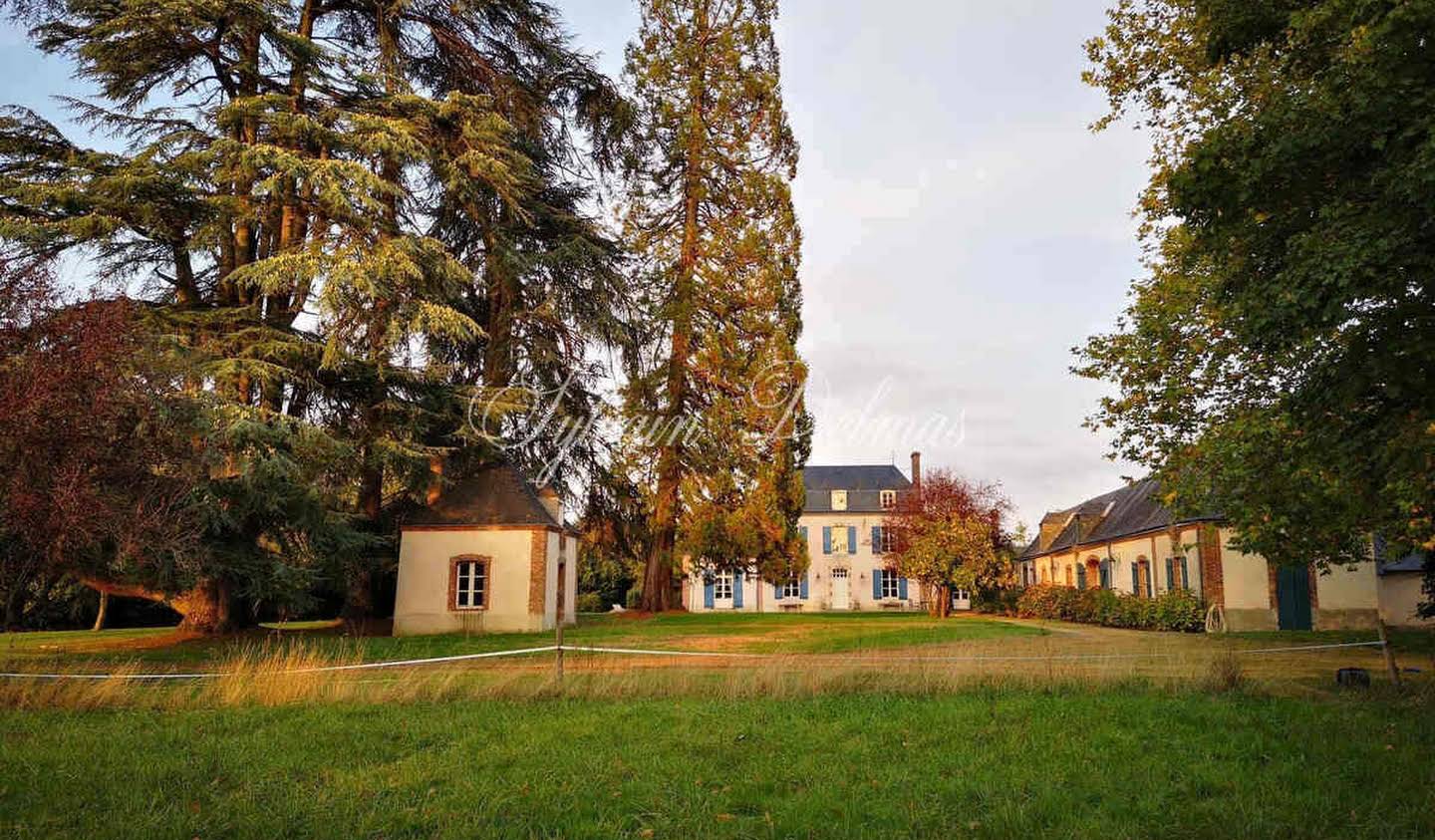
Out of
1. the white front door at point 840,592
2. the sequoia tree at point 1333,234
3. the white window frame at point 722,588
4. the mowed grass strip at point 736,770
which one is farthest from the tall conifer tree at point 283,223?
the white front door at point 840,592

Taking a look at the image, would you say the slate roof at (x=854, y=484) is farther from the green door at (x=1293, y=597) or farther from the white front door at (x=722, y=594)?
the green door at (x=1293, y=597)

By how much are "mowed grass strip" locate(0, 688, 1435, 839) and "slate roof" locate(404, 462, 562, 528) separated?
42.0 ft

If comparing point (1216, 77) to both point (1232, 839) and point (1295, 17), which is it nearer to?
point (1295, 17)

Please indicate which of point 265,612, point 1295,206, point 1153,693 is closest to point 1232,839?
point 1153,693

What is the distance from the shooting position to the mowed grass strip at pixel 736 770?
471 centimetres

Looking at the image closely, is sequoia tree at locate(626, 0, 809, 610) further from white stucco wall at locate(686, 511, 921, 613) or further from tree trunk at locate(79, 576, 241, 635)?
white stucco wall at locate(686, 511, 921, 613)

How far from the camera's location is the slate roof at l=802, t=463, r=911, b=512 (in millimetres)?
47844

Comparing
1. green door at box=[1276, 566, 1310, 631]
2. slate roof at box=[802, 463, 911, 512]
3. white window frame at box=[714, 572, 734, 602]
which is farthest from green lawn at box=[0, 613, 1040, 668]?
slate roof at box=[802, 463, 911, 512]

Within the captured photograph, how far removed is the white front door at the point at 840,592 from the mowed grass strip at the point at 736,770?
38561 mm

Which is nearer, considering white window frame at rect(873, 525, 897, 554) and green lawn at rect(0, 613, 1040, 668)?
green lawn at rect(0, 613, 1040, 668)

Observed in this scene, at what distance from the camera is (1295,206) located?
768 cm

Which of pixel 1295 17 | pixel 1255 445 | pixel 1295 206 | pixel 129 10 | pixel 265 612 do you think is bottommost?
pixel 265 612

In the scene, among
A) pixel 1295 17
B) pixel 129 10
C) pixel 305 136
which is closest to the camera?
pixel 1295 17

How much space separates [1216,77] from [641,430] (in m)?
17.4
